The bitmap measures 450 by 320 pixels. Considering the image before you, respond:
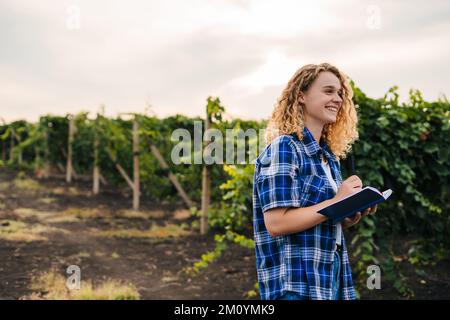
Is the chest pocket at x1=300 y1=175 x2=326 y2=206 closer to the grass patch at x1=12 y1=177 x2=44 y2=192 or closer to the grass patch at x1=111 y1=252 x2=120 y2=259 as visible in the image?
the grass patch at x1=111 y1=252 x2=120 y2=259

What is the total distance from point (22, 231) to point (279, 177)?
819cm

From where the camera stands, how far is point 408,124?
5043 mm

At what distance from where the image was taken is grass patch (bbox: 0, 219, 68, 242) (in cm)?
851

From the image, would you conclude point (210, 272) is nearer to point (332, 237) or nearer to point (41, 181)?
point (332, 237)

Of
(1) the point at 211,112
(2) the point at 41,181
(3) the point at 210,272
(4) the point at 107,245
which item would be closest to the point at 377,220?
(3) the point at 210,272

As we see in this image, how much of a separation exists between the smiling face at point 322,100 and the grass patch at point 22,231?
753cm

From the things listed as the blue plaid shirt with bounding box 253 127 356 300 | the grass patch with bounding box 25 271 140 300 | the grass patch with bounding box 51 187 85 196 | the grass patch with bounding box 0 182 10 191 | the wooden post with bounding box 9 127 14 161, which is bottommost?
the grass patch with bounding box 25 271 140 300

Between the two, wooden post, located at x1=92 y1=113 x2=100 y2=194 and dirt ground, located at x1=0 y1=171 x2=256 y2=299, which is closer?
dirt ground, located at x1=0 y1=171 x2=256 y2=299

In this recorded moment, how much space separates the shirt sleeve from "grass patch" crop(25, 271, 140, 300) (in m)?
4.23

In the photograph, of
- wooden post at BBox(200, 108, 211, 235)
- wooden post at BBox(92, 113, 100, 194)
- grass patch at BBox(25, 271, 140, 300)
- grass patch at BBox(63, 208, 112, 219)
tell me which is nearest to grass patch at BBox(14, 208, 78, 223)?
grass patch at BBox(63, 208, 112, 219)

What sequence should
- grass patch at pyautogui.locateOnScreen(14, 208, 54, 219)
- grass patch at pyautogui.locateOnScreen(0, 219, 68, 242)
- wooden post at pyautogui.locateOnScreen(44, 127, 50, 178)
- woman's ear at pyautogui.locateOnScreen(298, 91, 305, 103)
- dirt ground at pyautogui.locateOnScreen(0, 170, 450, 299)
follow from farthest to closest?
wooden post at pyautogui.locateOnScreen(44, 127, 50, 178)
grass patch at pyautogui.locateOnScreen(14, 208, 54, 219)
grass patch at pyautogui.locateOnScreen(0, 219, 68, 242)
dirt ground at pyautogui.locateOnScreen(0, 170, 450, 299)
woman's ear at pyautogui.locateOnScreen(298, 91, 305, 103)

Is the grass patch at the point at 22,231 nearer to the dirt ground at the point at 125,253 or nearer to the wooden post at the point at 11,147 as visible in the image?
the dirt ground at the point at 125,253

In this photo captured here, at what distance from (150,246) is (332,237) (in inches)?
280
